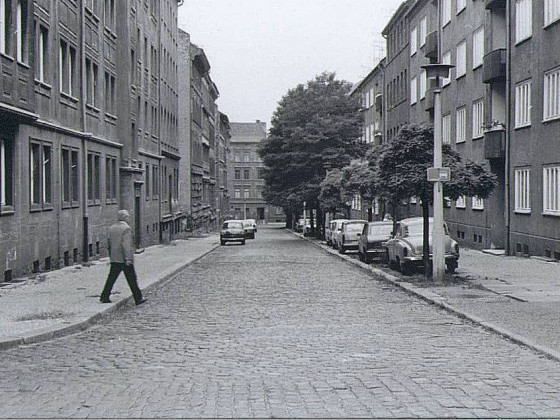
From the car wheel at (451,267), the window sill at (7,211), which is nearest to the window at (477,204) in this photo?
the car wheel at (451,267)

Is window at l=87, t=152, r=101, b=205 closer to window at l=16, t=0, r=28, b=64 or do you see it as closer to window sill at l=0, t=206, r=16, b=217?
window at l=16, t=0, r=28, b=64

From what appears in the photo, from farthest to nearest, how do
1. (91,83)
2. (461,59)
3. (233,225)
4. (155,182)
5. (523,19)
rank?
(233,225)
(155,182)
(461,59)
(91,83)
(523,19)

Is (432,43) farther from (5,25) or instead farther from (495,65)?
(5,25)

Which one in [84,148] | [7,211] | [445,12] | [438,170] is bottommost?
[7,211]

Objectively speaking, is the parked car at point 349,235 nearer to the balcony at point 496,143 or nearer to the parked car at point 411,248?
the balcony at point 496,143

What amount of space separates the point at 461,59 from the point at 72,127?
19.6 m

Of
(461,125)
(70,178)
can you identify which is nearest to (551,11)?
(461,125)

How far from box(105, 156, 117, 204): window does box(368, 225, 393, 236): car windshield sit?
404 inches

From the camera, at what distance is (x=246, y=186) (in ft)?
491

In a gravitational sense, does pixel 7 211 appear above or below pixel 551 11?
below

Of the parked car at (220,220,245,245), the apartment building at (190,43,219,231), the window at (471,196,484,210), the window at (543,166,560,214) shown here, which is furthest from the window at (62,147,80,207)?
the apartment building at (190,43,219,231)

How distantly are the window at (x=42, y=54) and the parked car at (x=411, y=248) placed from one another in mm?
10644

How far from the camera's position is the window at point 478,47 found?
36469mm

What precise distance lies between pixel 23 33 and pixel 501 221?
20.1 meters
